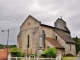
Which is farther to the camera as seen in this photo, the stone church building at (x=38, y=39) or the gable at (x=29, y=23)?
the gable at (x=29, y=23)

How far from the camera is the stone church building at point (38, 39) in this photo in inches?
1618

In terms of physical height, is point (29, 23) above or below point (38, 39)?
above

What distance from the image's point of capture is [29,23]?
45.1m

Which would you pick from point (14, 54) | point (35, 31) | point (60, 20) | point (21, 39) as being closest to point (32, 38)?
point (35, 31)

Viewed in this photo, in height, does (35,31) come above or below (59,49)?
above

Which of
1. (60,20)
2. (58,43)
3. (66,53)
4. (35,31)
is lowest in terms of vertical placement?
(66,53)

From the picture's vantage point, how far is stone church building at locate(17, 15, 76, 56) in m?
41.1

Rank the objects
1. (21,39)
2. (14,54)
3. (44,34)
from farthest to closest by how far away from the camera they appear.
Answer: (21,39), (44,34), (14,54)

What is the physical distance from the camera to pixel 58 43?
44312mm

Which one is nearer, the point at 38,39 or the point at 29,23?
the point at 38,39

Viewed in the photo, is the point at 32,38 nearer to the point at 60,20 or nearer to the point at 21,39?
the point at 21,39

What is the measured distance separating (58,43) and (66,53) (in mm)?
3591

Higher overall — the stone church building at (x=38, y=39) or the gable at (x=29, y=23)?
the gable at (x=29, y=23)

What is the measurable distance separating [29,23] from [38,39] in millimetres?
5875
